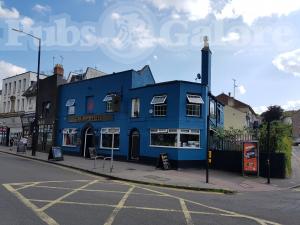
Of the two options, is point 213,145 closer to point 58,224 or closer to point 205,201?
point 205,201

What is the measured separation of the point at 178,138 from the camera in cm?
2541

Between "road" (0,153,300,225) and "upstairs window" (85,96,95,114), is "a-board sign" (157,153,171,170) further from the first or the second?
"upstairs window" (85,96,95,114)

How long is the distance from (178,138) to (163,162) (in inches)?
79.4

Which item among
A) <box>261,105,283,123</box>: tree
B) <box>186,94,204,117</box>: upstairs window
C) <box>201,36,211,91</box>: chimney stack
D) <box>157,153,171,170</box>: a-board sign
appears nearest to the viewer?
<box>157,153,171,170</box>: a-board sign

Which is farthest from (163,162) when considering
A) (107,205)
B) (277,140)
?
(107,205)

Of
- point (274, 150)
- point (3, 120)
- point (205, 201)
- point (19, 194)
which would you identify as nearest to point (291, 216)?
point (205, 201)

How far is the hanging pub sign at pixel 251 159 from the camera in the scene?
23.4m

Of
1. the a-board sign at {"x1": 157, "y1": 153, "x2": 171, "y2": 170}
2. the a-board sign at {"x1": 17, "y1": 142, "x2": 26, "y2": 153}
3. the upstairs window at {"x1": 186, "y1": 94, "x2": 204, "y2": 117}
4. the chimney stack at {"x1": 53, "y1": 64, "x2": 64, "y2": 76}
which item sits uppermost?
the chimney stack at {"x1": 53, "y1": 64, "x2": 64, "y2": 76}

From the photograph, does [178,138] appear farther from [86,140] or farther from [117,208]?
[117,208]

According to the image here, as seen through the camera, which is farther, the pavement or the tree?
the tree

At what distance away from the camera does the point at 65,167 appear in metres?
24.0

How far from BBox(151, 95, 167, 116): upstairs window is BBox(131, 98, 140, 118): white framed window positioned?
5.70 feet

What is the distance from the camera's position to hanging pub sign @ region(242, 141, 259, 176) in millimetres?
23359

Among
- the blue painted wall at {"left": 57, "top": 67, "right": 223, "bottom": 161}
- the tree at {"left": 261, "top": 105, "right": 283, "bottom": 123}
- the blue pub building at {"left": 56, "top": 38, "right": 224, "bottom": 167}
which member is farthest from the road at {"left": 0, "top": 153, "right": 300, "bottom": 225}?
the tree at {"left": 261, "top": 105, "right": 283, "bottom": 123}
